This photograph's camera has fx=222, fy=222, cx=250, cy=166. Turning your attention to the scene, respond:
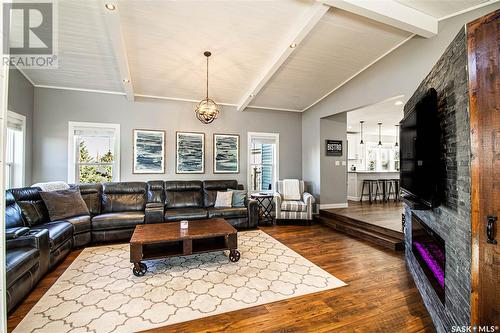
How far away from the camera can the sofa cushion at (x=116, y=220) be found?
378 cm

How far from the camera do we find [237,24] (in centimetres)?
307

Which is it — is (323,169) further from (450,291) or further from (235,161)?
(450,291)

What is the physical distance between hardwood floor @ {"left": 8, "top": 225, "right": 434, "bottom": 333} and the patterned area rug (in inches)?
4.4

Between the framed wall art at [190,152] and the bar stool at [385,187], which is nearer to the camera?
the framed wall art at [190,152]

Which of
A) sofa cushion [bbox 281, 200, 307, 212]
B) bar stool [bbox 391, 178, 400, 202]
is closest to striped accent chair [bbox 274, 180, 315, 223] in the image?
sofa cushion [bbox 281, 200, 307, 212]

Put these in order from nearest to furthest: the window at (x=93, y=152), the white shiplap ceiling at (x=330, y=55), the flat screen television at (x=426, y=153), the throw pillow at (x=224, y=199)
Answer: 1. the flat screen television at (x=426, y=153)
2. the white shiplap ceiling at (x=330, y=55)
3. the window at (x=93, y=152)
4. the throw pillow at (x=224, y=199)

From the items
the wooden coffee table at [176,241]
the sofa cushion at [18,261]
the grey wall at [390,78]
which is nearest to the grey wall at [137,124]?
the grey wall at [390,78]

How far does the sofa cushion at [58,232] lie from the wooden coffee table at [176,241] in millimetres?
965

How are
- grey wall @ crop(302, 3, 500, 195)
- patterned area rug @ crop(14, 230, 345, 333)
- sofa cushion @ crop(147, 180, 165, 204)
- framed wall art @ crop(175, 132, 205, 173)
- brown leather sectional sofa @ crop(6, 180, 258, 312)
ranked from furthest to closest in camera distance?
framed wall art @ crop(175, 132, 205, 173), sofa cushion @ crop(147, 180, 165, 204), grey wall @ crop(302, 3, 500, 195), brown leather sectional sofa @ crop(6, 180, 258, 312), patterned area rug @ crop(14, 230, 345, 333)

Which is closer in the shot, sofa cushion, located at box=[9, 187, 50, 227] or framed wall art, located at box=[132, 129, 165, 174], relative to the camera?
sofa cushion, located at box=[9, 187, 50, 227]

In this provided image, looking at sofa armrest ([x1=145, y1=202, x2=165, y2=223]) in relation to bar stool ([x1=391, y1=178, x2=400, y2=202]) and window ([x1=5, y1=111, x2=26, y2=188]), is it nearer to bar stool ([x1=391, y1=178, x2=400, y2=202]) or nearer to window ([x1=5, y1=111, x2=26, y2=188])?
window ([x1=5, y1=111, x2=26, y2=188])

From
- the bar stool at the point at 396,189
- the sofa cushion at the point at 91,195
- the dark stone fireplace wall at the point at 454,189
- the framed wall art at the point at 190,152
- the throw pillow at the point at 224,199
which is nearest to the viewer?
the dark stone fireplace wall at the point at 454,189

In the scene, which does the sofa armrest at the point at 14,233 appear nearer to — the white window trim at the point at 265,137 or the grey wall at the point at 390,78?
the white window trim at the point at 265,137

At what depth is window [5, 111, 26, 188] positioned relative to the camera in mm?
3775
